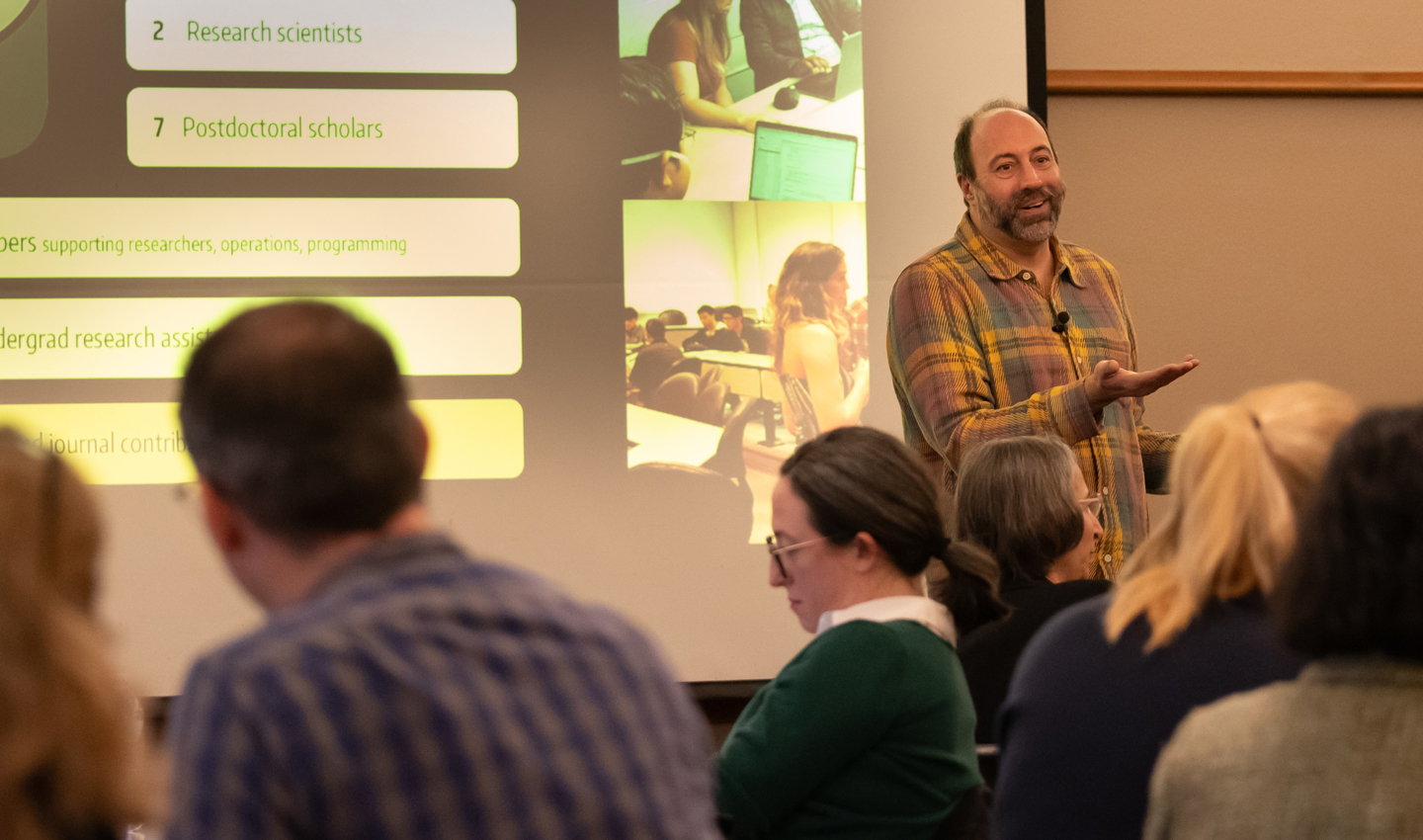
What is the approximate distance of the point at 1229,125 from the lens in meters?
3.83

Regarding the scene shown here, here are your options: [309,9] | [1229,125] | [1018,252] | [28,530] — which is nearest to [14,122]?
[309,9]

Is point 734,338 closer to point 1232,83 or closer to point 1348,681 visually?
point 1232,83

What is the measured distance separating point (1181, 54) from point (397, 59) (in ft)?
7.31

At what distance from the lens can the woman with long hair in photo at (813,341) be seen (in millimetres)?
3336

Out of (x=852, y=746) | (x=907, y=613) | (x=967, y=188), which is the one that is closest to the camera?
(x=852, y=746)

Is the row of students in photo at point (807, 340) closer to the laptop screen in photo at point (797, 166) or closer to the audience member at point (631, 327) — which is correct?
the audience member at point (631, 327)

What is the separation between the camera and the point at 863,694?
154 centimetres

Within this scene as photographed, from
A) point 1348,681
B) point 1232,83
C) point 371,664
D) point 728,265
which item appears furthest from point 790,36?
point 371,664

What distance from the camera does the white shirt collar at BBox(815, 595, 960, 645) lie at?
1.67 m

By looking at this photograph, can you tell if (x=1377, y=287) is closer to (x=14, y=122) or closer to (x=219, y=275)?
(x=219, y=275)

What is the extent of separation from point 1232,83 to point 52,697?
3720 mm

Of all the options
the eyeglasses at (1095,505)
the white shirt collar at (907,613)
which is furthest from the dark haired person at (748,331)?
the white shirt collar at (907,613)

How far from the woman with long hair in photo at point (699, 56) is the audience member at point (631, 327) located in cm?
51

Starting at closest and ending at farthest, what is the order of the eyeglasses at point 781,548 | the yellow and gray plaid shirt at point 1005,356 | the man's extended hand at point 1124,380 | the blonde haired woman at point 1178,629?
1. the blonde haired woman at point 1178,629
2. the eyeglasses at point 781,548
3. the man's extended hand at point 1124,380
4. the yellow and gray plaid shirt at point 1005,356
